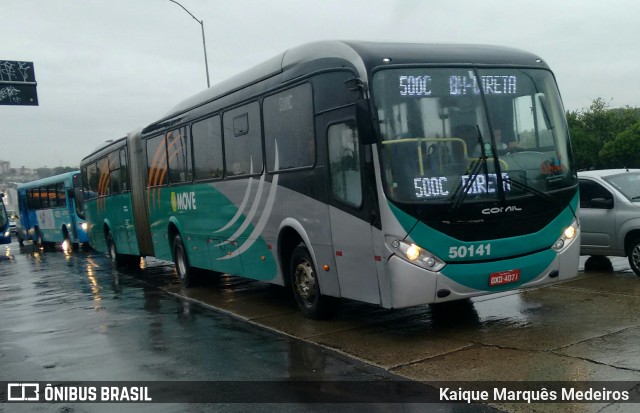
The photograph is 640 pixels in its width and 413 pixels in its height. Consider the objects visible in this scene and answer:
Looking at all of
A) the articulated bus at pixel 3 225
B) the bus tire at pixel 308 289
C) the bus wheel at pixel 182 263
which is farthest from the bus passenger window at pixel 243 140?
the articulated bus at pixel 3 225

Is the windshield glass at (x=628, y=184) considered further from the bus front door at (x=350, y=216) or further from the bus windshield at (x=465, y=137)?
the bus front door at (x=350, y=216)

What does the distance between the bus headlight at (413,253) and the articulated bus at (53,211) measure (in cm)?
2186

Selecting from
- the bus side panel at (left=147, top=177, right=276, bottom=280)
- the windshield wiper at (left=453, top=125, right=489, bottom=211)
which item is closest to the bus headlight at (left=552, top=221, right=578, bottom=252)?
the windshield wiper at (left=453, top=125, right=489, bottom=211)

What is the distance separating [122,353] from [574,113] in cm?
8570

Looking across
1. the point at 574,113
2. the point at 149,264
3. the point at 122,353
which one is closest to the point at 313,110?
the point at 122,353

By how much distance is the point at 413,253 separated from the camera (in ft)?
23.6

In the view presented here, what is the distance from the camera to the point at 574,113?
8512cm

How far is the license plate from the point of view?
24.6 feet

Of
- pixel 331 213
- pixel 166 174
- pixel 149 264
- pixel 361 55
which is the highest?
pixel 361 55

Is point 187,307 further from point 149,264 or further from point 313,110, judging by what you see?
point 149,264

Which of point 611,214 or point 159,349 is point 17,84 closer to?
point 159,349

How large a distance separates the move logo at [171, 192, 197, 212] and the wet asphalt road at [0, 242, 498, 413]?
170cm

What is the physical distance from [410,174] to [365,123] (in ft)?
2.44

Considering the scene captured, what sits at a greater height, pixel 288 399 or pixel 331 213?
pixel 331 213
